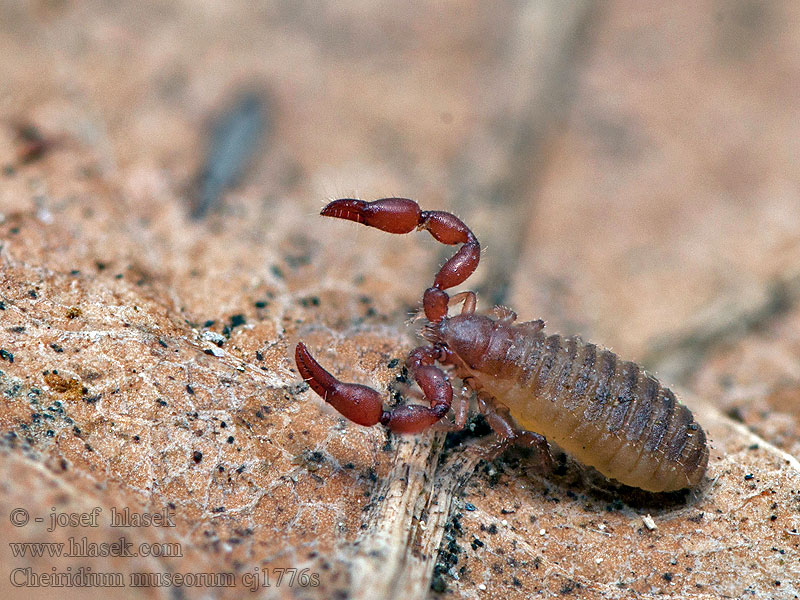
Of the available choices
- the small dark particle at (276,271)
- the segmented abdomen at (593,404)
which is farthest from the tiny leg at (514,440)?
the small dark particle at (276,271)

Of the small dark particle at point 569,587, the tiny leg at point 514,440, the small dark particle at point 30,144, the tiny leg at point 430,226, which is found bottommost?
the small dark particle at point 569,587

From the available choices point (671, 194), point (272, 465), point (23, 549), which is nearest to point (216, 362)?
point (272, 465)

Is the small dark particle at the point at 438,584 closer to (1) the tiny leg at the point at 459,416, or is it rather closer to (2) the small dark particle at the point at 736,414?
(1) the tiny leg at the point at 459,416

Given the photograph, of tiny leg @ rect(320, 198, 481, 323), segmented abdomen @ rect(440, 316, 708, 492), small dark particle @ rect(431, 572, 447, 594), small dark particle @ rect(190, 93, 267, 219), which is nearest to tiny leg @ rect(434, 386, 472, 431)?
segmented abdomen @ rect(440, 316, 708, 492)

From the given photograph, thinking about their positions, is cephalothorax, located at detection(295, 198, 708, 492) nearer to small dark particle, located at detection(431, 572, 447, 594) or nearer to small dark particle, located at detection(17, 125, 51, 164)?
small dark particle, located at detection(431, 572, 447, 594)

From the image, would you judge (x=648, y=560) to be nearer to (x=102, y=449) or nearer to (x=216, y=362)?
(x=216, y=362)

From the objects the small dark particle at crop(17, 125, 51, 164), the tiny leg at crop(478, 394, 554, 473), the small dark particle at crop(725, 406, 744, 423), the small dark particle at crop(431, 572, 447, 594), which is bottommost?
the small dark particle at crop(431, 572, 447, 594)

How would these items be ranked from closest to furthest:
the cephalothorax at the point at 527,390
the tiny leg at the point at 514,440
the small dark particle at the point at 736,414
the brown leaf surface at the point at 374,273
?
1. the brown leaf surface at the point at 374,273
2. the cephalothorax at the point at 527,390
3. the tiny leg at the point at 514,440
4. the small dark particle at the point at 736,414

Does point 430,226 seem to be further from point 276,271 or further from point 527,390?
point 527,390
